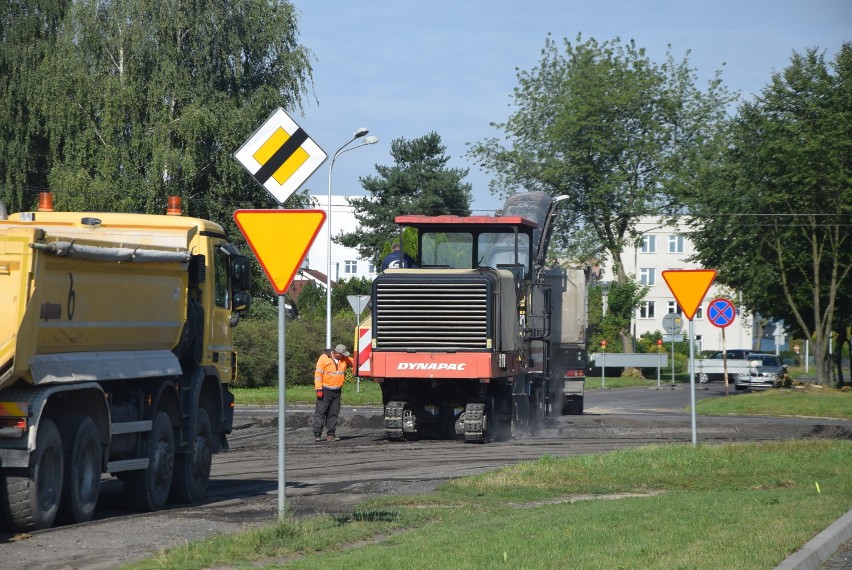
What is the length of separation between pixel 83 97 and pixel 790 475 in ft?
110

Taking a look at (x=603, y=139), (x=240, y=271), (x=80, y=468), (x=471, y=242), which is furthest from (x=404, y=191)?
(x=80, y=468)

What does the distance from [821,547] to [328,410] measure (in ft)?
51.3

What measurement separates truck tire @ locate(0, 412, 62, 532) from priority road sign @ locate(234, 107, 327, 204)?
2892mm

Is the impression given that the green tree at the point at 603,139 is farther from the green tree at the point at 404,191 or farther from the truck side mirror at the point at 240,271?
the truck side mirror at the point at 240,271

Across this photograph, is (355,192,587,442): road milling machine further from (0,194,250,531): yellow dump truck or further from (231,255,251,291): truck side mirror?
(231,255,251,291): truck side mirror

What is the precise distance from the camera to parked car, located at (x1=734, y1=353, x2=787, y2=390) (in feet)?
195

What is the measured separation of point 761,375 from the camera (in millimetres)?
60094

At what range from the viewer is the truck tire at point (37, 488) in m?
11.1

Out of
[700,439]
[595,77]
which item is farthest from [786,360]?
[700,439]

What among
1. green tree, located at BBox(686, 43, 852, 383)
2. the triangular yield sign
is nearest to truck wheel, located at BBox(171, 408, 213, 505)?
the triangular yield sign

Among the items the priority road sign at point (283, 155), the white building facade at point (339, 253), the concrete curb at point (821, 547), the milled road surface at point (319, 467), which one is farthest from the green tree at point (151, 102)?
the white building facade at point (339, 253)

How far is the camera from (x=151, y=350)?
44.7ft

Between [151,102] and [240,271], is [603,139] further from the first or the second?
[240,271]

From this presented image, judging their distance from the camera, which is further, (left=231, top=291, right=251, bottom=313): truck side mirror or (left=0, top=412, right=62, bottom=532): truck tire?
(left=231, top=291, right=251, bottom=313): truck side mirror
